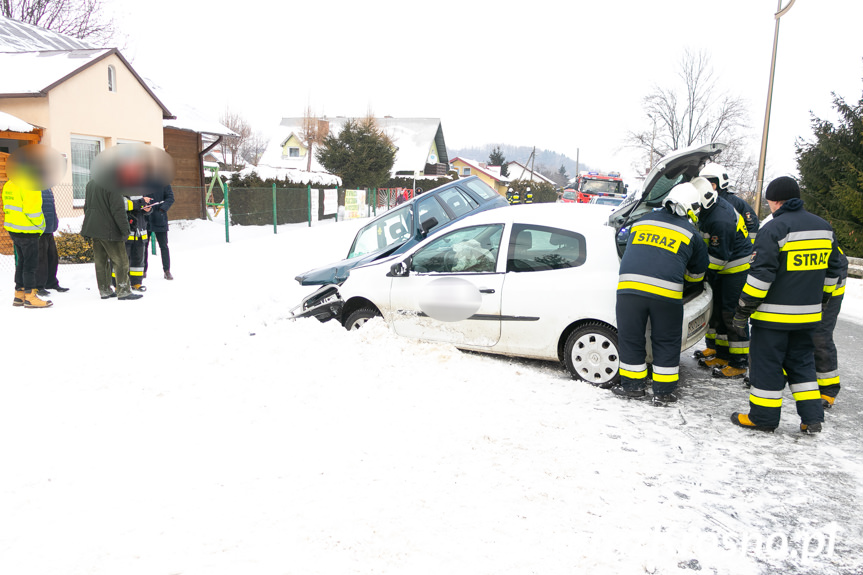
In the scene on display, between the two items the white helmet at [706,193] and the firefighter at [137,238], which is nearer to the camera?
the white helmet at [706,193]

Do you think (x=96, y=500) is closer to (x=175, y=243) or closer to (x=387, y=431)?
(x=387, y=431)

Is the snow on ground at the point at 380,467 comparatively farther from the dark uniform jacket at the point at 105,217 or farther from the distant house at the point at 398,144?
the distant house at the point at 398,144

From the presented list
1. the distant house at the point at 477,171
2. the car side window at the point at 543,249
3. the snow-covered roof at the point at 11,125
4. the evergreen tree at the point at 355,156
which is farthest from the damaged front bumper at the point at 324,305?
the distant house at the point at 477,171

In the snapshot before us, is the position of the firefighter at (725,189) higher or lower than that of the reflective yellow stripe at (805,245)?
higher

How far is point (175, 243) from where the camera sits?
15391 millimetres

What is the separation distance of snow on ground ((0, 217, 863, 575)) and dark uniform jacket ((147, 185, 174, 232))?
11.9 feet

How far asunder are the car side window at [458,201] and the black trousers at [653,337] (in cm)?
428

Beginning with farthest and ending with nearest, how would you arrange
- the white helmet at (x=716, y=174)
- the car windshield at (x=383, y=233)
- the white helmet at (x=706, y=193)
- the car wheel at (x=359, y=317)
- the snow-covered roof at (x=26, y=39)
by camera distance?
the snow-covered roof at (x=26, y=39)
the car windshield at (x=383, y=233)
the car wheel at (x=359, y=317)
the white helmet at (x=716, y=174)
the white helmet at (x=706, y=193)

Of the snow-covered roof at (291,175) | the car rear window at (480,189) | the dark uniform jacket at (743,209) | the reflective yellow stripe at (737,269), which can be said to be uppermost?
the snow-covered roof at (291,175)

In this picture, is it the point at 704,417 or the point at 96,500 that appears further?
the point at 704,417

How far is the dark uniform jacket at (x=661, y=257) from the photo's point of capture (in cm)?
473

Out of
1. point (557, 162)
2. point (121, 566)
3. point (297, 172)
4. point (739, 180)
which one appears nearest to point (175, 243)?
point (297, 172)

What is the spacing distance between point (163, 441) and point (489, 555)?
7.63ft

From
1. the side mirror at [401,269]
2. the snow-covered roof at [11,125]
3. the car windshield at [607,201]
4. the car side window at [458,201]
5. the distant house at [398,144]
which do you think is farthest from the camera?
the distant house at [398,144]
